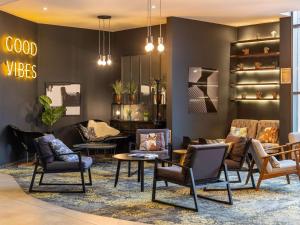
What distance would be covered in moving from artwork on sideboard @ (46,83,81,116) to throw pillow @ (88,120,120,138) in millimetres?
570

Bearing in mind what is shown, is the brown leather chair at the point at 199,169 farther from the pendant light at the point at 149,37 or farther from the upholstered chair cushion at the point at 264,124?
the upholstered chair cushion at the point at 264,124

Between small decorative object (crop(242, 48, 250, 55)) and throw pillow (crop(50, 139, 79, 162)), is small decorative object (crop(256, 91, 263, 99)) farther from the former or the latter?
throw pillow (crop(50, 139, 79, 162))

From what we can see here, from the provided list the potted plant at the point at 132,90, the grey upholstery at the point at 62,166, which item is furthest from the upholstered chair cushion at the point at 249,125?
the grey upholstery at the point at 62,166

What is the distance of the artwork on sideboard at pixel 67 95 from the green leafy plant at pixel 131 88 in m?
1.26

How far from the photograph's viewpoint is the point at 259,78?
38.5 feet

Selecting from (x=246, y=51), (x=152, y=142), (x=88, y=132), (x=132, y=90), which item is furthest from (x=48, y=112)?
(x=246, y=51)

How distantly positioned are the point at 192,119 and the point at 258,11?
283cm

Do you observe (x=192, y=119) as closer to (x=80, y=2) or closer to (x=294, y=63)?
(x=294, y=63)

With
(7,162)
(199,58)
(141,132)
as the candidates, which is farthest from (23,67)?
(199,58)

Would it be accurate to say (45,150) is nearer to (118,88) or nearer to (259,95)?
(118,88)

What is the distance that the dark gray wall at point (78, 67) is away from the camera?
11.6 m

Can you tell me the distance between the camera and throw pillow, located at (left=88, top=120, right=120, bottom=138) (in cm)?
1177

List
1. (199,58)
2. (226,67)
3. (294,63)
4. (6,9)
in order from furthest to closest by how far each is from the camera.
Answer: (226,67) < (199,58) < (294,63) < (6,9)

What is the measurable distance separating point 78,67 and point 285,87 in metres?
5.12
